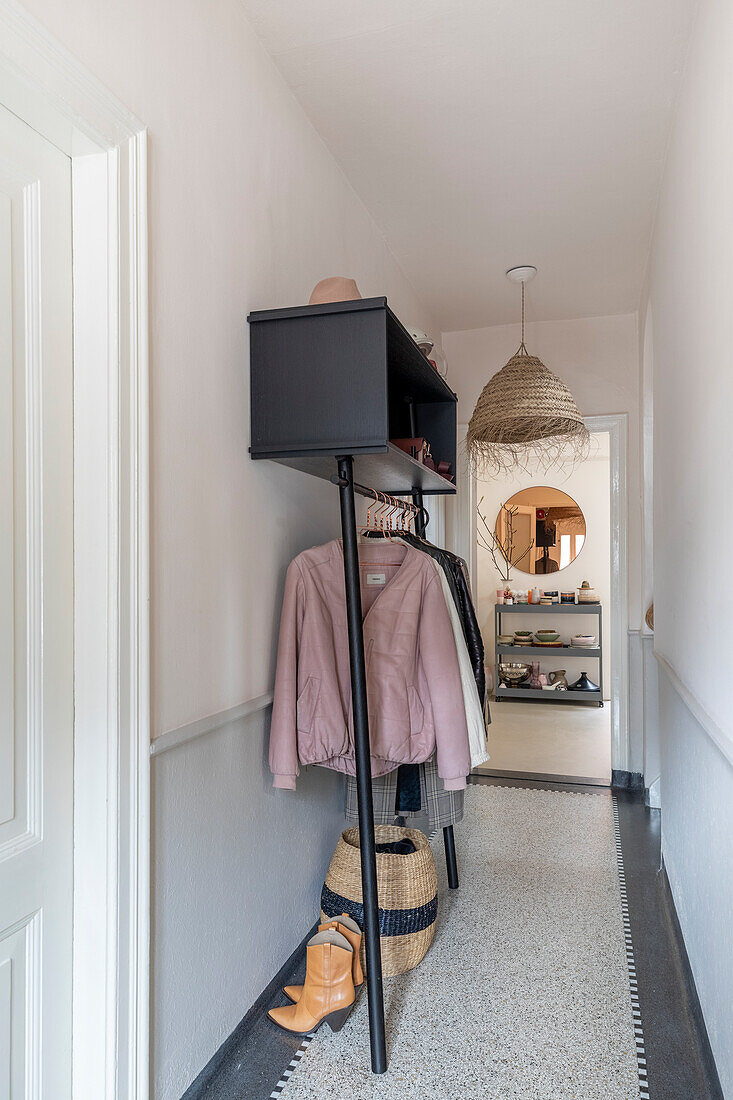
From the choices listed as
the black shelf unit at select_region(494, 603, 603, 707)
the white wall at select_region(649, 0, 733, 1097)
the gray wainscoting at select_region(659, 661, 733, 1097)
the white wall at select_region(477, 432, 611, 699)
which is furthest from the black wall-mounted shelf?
the white wall at select_region(477, 432, 611, 699)

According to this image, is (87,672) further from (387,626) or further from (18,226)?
(387,626)

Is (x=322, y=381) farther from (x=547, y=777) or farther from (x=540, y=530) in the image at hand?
(x=540, y=530)

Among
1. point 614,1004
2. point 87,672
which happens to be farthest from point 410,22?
point 614,1004

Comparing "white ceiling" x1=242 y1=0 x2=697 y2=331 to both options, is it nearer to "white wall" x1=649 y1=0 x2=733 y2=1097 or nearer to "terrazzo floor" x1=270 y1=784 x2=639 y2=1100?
"white wall" x1=649 y1=0 x2=733 y2=1097

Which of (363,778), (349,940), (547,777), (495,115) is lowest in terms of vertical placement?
(547,777)

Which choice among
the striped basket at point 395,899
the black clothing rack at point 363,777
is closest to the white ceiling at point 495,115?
the black clothing rack at point 363,777

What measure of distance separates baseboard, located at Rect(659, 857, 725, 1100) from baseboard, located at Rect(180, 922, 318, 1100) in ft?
3.53

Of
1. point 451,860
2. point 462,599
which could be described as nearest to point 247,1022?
point 451,860

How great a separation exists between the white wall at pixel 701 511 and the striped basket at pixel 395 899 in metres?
0.74

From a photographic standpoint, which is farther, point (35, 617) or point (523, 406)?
point (523, 406)

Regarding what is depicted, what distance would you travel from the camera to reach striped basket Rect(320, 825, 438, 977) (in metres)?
2.11

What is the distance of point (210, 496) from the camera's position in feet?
5.64

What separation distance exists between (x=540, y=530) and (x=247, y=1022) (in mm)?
5722

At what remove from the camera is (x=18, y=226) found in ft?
4.06
